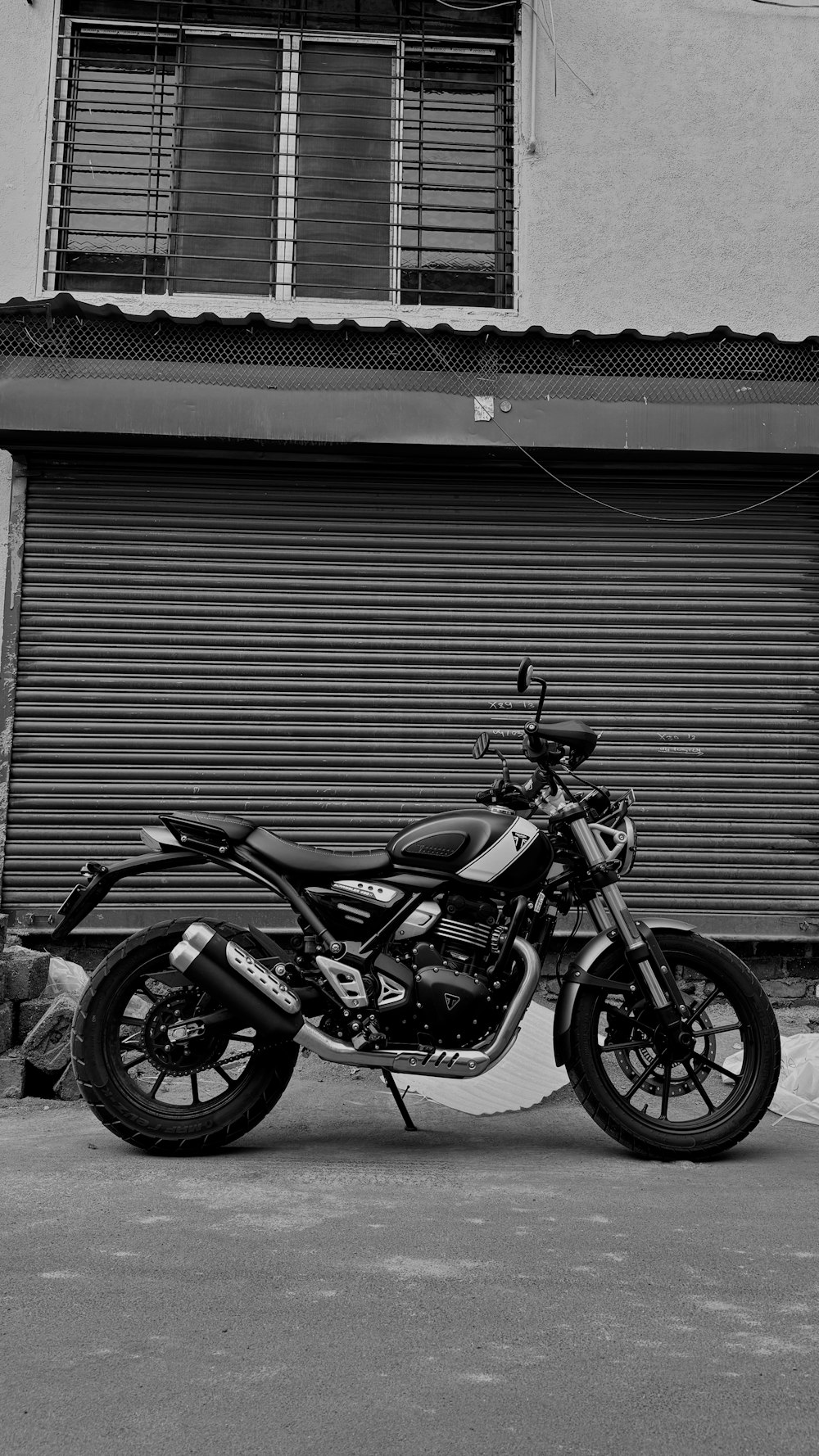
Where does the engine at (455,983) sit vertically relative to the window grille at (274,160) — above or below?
below

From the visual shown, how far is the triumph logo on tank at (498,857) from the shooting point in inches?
166

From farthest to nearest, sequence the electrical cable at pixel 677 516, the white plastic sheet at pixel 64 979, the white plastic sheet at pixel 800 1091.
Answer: the electrical cable at pixel 677 516 → the white plastic sheet at pixel 64 979 → the white plastic sheet at pixel 800 1091

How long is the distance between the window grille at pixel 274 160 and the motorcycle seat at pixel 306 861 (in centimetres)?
429

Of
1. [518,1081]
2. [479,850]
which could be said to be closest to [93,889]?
[479,850]

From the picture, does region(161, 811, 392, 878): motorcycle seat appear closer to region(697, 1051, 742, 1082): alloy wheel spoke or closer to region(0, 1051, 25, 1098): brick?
region(697, 1051, 742, 1082): alloy wheel spoke

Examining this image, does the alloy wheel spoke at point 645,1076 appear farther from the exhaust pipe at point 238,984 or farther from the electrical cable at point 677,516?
the electrical cable at point 677,516

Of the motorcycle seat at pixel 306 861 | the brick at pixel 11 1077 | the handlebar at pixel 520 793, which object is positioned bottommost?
the brick at pixel 11 1077

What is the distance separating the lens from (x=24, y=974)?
5523 millimetres

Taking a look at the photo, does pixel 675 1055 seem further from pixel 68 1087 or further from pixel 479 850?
pixel 68 1087

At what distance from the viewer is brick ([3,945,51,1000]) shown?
18.1ft

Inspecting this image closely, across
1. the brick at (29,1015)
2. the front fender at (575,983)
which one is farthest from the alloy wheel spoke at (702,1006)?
the brick at (29,1015)

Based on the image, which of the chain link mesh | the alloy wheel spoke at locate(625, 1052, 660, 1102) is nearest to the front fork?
the alloy wheel spoke at locate(625, 1052, 660, 1102)

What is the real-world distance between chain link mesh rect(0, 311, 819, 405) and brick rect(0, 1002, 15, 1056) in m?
3.18

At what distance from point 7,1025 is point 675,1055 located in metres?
2.85
